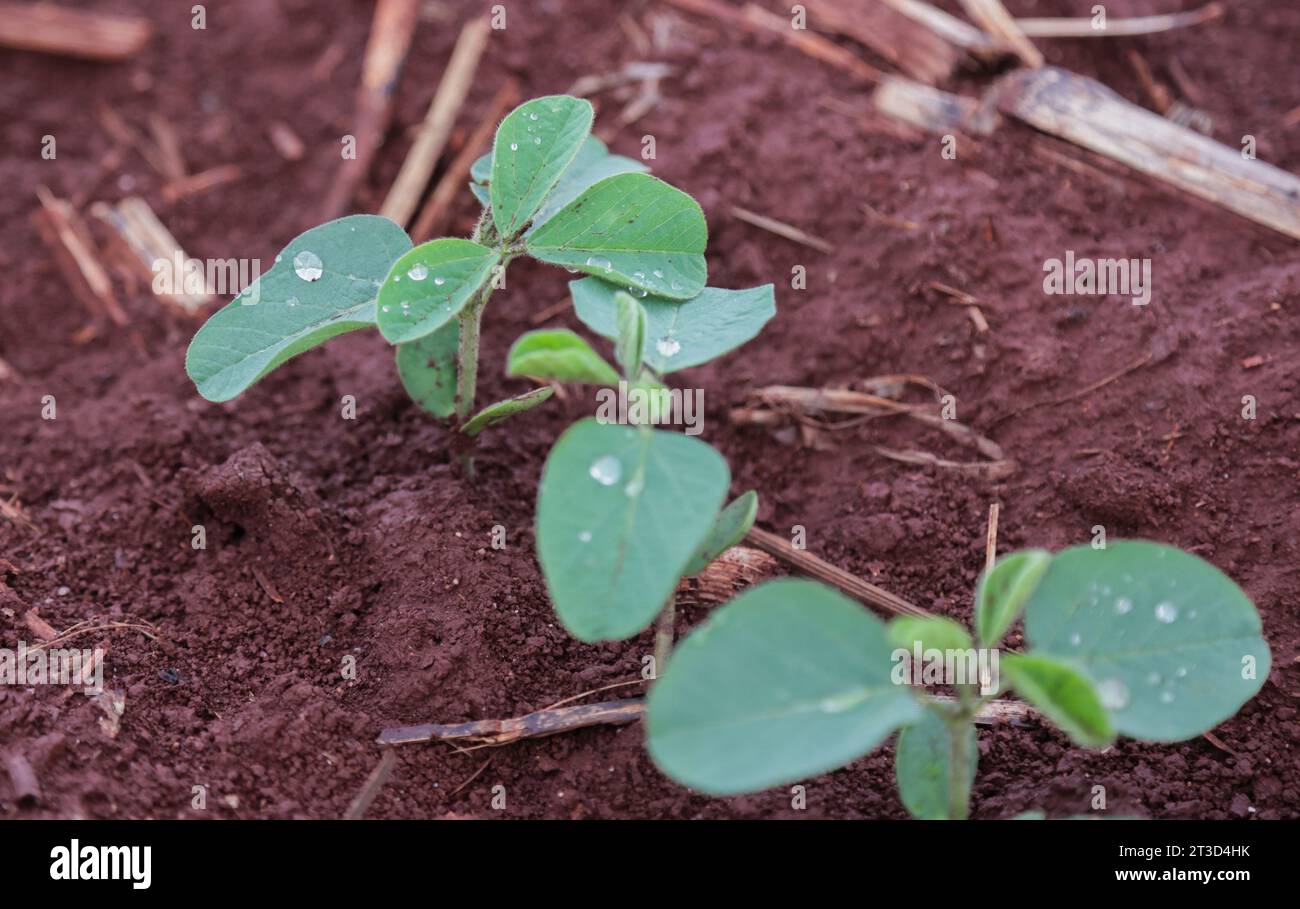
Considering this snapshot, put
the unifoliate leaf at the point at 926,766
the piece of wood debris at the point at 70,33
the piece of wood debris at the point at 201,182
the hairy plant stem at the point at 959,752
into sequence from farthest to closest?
the piece of wood debris at the point at 70,33
the piece of wood debris at the point at 201,182
the unifoliate leaf at the point at 926,766
the hairy plant stem at the point at 959,752

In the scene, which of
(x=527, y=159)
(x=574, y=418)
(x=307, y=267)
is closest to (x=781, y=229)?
(x=574, y=418)

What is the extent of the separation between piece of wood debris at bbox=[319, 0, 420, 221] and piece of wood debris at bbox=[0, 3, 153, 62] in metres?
0.73

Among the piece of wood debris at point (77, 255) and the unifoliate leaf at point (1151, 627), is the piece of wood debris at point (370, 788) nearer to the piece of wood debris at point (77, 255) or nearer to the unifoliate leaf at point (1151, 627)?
the unifoliate leaf at point (1151, 627)

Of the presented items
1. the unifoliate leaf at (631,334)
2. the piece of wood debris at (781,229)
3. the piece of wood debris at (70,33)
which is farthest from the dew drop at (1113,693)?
the piece of wood debris at (70,33)

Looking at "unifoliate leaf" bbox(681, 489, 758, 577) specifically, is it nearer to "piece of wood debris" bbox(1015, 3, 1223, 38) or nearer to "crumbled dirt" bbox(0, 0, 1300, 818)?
"crumbled dirt" bbox(0, 0, 1300, 818)

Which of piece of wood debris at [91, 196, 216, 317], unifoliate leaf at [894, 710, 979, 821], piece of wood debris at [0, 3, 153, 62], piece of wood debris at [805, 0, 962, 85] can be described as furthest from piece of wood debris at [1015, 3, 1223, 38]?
piece of wood debris at [0, 3, 153, 62]

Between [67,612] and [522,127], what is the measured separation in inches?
44.8

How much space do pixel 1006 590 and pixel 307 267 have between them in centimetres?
122

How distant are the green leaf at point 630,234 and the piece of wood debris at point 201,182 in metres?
1.52

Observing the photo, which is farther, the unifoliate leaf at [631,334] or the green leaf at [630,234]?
the green leaf at [630,234]

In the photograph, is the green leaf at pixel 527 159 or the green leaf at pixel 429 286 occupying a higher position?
the green leaf at pixel 527 159

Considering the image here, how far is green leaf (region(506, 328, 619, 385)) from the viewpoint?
5.15 ft

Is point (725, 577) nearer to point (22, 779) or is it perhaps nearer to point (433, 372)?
point (433, 372)

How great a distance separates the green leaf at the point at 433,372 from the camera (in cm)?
216
